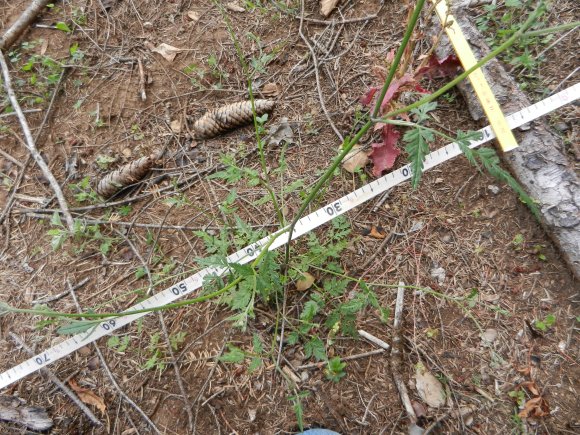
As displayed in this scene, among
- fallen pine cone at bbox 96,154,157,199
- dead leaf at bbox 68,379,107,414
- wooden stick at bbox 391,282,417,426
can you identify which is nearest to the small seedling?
→ wooden stick at bbox 391,282,417,426

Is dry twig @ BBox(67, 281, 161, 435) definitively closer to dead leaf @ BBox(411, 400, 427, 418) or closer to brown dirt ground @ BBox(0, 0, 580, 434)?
brown dirt ground @ BBox(0, 0, 580, 434)

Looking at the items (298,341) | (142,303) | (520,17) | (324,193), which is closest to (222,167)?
(324,193)

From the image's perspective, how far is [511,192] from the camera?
7.27 feet

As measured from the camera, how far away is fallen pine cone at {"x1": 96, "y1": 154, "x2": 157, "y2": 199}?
248cm

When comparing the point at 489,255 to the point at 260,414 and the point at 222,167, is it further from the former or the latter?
the point at 222,167

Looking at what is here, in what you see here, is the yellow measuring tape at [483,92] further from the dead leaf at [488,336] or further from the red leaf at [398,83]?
the dead leaf at [488,336]

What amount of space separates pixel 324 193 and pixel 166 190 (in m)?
1.04

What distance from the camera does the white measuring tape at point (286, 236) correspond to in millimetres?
2049

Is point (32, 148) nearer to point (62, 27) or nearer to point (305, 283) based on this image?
point (62, 27)

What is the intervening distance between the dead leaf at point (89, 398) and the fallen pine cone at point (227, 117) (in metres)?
1.65

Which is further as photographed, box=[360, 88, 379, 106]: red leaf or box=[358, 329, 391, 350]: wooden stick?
box=[360, 88, 379, 106]: red leaf

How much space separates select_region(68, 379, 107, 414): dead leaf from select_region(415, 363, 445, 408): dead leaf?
1.63 m

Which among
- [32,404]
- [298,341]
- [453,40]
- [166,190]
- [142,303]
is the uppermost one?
[453,40]

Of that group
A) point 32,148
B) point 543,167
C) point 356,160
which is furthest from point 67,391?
point 543,167
